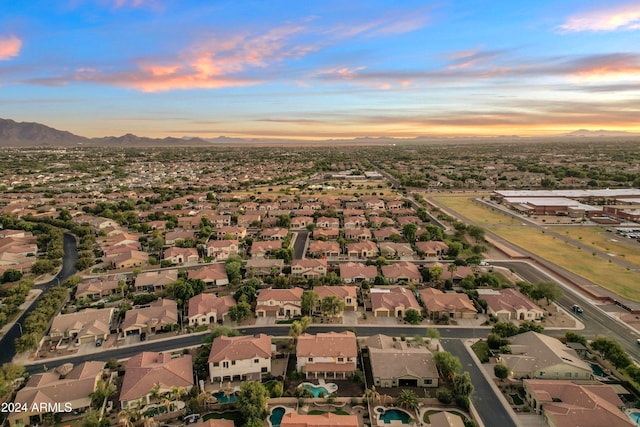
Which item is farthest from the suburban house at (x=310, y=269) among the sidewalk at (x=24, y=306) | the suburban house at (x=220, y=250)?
the sidewalk at (x=24, y=306)

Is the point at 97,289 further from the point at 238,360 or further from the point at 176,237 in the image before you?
the point at 238,360

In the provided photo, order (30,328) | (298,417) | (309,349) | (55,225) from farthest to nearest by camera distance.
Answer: (55,225) → (30,328) → (309,349) → (298,417)

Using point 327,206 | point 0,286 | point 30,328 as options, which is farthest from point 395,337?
point 327,206

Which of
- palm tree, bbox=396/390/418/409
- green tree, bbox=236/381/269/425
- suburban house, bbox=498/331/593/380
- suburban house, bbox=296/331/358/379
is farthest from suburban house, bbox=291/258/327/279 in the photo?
suburban house, bbox=498/331/593/380

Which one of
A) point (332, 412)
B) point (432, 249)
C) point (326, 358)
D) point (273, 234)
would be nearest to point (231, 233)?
point (273, 234)

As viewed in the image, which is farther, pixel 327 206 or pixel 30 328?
pixel 327 206

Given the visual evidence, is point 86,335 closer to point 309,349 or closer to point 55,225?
point 309,349

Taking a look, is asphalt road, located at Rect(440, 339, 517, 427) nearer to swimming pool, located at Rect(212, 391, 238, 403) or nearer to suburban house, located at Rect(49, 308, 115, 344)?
swimming pool, located at Rect(212, 391, 238, 403)
